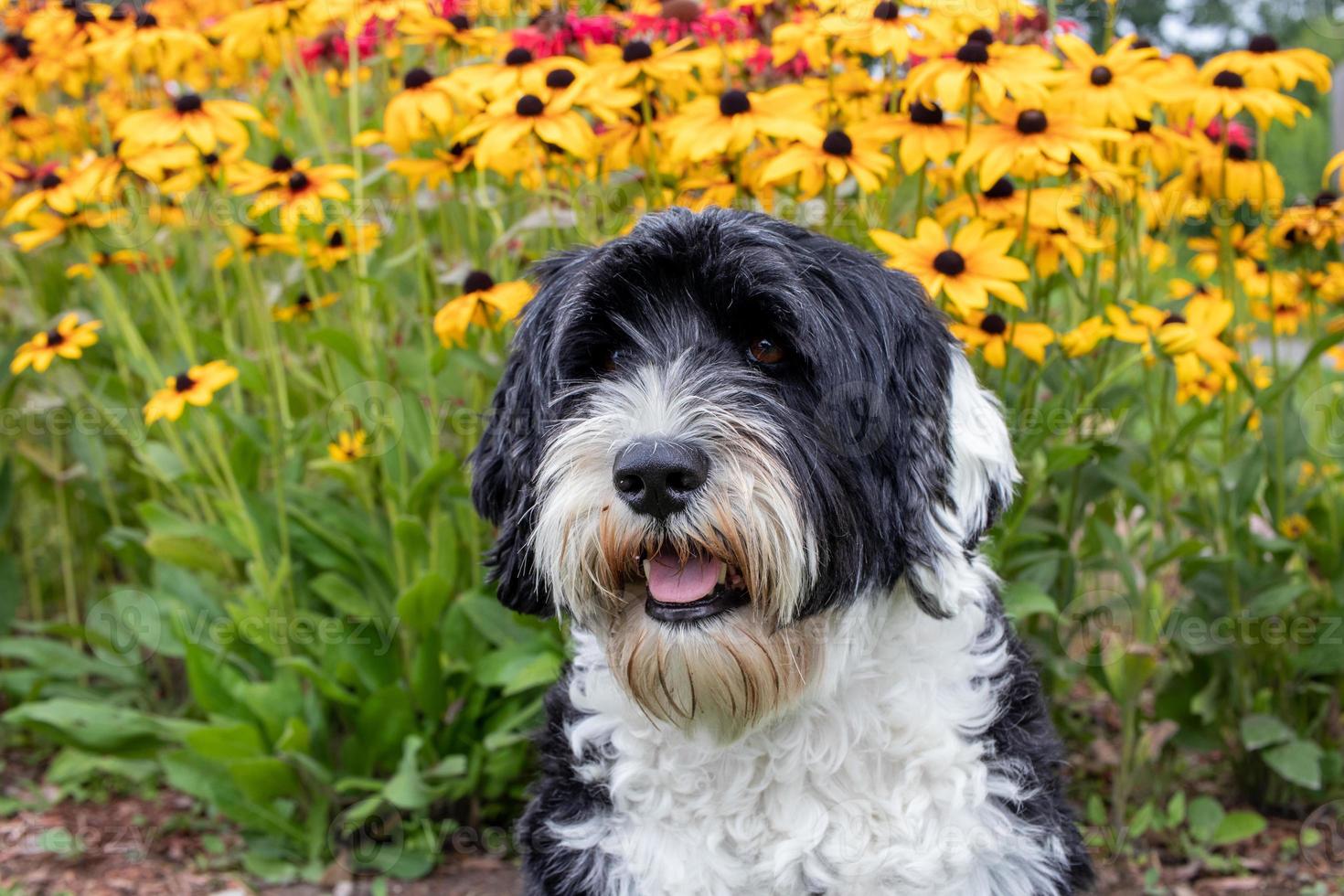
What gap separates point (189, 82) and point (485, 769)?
243 centimetres

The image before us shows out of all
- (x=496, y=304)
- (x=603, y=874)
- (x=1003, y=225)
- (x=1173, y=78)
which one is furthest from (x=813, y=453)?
(x=1173, y=78)

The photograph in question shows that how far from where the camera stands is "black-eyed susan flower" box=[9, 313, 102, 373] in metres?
3.58

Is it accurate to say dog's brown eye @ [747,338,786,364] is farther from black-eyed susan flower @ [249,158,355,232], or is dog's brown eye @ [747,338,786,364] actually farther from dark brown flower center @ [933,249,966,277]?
black-eyed susan flower @ [249,158,355,232]

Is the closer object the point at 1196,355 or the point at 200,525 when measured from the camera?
the point at 1196,355

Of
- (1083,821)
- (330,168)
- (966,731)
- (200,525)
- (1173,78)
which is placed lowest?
(1083,821)

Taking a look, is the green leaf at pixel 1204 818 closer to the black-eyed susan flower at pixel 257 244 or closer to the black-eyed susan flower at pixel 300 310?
the black-eyed susan flower at pixel 300 310

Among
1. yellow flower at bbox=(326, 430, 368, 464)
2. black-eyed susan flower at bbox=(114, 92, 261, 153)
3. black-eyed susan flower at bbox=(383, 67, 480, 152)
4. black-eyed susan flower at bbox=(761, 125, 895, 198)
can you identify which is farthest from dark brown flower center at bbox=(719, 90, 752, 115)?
yellow flower at bbox=(326, 430, 368, 464)

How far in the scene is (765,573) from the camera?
207 cm

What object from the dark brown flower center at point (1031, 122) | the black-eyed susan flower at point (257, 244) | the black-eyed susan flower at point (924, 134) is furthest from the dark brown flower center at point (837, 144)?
the black-eyed susan flower at point (257, 244)

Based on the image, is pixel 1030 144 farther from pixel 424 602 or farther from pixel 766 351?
pixel 424 602

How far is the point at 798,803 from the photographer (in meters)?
2.35

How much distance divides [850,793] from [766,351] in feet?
2.68

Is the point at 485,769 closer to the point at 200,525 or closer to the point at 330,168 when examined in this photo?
the point at 200,525

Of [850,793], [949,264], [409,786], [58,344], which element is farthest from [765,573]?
[58,344]
